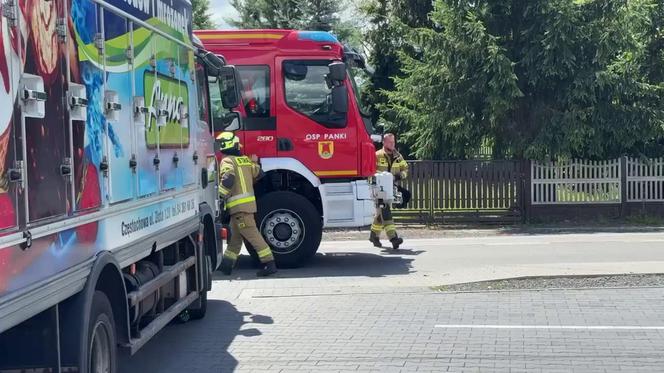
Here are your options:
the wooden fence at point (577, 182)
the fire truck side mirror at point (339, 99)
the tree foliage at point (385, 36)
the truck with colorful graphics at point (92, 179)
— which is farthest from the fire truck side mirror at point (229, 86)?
the tree foliage at point (385, 36)

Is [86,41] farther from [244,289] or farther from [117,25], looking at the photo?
[244,289]

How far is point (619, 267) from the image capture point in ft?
38.4

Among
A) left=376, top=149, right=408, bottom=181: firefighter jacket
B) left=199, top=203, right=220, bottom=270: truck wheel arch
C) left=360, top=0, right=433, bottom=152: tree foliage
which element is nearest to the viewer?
left=199, top=203, right=220, bottom=270: truck wheel arch

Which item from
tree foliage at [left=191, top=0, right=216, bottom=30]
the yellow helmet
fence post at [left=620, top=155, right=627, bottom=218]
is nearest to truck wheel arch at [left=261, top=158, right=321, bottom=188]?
the yellow helmet

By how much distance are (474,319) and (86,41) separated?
5011 mm

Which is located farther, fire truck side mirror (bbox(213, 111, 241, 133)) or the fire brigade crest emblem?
the fire brigade crest emblem

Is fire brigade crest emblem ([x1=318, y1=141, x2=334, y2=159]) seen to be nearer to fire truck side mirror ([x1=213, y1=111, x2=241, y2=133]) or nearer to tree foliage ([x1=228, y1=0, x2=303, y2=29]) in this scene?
fire truck side mirror ([x1=213, y1=111, x2=241, y2=133])

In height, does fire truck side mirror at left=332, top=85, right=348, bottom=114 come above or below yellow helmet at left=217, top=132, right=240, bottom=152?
above

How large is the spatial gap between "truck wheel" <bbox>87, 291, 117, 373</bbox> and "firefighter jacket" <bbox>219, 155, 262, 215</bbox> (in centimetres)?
525

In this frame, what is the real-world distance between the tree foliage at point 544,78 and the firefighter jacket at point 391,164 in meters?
5.36

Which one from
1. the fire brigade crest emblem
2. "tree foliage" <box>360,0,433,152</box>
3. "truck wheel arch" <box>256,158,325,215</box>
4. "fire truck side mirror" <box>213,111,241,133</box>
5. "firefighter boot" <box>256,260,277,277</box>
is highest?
"tree foliage" <box>360,0,433,152</box>

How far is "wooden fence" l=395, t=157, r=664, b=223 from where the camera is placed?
18438mm

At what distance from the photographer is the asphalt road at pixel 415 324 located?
23.4ft

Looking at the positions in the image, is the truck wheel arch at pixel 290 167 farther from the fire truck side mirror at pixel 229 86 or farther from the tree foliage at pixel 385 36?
the tree foliage at pixel 385 36
